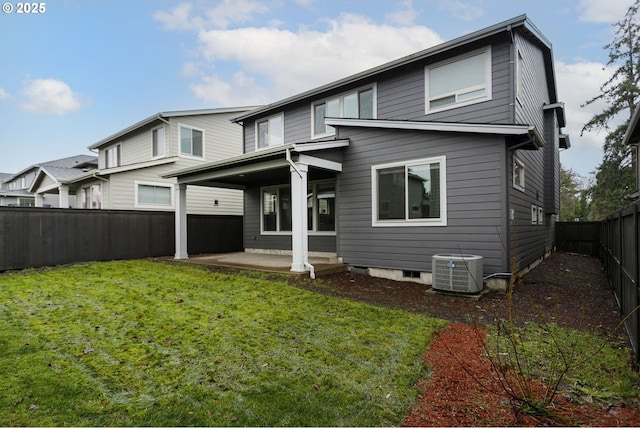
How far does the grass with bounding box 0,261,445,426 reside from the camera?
2.35m

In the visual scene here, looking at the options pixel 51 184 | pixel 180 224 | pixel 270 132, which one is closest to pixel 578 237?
pixel 270 132

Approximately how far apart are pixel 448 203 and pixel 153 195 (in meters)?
12.4

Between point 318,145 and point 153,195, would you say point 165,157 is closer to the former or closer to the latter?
point 153,195

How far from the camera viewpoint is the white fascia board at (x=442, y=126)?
6.02 metres

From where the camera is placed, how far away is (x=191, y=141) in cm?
1484

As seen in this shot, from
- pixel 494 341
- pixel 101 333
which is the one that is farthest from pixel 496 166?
pixel 101 333

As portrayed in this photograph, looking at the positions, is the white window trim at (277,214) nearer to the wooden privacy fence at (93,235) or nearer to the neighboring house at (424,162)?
the neighboring house at (424,162)

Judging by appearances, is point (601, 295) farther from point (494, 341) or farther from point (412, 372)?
point (412, 372)

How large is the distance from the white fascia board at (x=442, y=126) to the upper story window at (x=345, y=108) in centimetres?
126

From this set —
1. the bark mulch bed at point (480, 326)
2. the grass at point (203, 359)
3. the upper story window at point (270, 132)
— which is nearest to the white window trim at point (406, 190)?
the bark mulch bed at point (480, 326)

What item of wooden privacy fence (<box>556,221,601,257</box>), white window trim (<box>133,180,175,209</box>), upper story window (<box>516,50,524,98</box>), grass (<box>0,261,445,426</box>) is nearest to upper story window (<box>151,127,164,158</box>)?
white window trim (<box>133,180,175,209</box>)

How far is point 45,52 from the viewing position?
946 centimetres

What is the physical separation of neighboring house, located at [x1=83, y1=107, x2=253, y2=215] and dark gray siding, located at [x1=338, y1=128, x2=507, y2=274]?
8.32m

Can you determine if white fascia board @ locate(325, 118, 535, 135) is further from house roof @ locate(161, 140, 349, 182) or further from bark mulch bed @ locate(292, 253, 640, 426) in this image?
bark mulch bed @ locate(292, 253, 640, 426)
